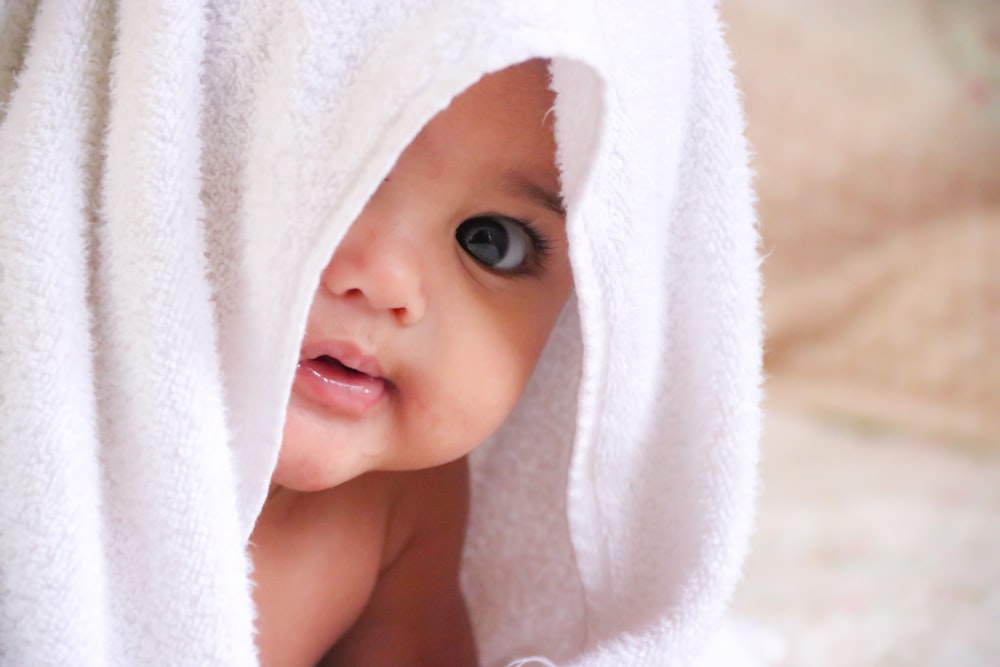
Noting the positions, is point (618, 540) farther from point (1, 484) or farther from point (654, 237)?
point (1, 484)

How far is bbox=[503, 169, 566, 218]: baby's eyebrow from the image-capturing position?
688 millimetres

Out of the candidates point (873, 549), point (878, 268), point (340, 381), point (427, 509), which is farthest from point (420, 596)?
point (878, 268)

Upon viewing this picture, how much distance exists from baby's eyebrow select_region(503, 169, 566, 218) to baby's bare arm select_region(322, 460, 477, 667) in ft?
0.98

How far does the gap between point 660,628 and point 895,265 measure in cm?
118

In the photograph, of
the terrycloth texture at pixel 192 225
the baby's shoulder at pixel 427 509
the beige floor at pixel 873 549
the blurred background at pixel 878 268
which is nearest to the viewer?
the terrycloth texture at pixel 192 225

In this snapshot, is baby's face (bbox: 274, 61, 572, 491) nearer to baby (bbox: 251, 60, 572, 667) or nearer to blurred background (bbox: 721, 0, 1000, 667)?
baby (bbox: 251, 60, 572, 667)

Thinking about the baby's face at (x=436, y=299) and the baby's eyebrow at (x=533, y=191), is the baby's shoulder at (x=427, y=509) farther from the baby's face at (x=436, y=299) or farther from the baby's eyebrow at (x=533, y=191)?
the baby's eyebrow at (x=533, y=191)

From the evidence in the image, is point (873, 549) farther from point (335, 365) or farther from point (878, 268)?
point (335, 365)

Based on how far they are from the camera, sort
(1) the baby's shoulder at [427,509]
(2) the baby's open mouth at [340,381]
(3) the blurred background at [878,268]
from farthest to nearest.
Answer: (3) the blurred background at [878,268], (1) the baby's shoulder at [427,509], (2) the baby's open mouth at [340,381]

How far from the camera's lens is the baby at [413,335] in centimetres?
65

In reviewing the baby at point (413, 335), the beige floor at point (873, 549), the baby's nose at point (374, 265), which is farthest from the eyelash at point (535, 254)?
the beige floor at point (873, 549)

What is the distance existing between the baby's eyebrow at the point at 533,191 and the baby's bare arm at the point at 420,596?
30 centimetres

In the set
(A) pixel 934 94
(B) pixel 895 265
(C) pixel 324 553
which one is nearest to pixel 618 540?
(C) pixel 324 553

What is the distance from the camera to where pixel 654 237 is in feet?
2.49
